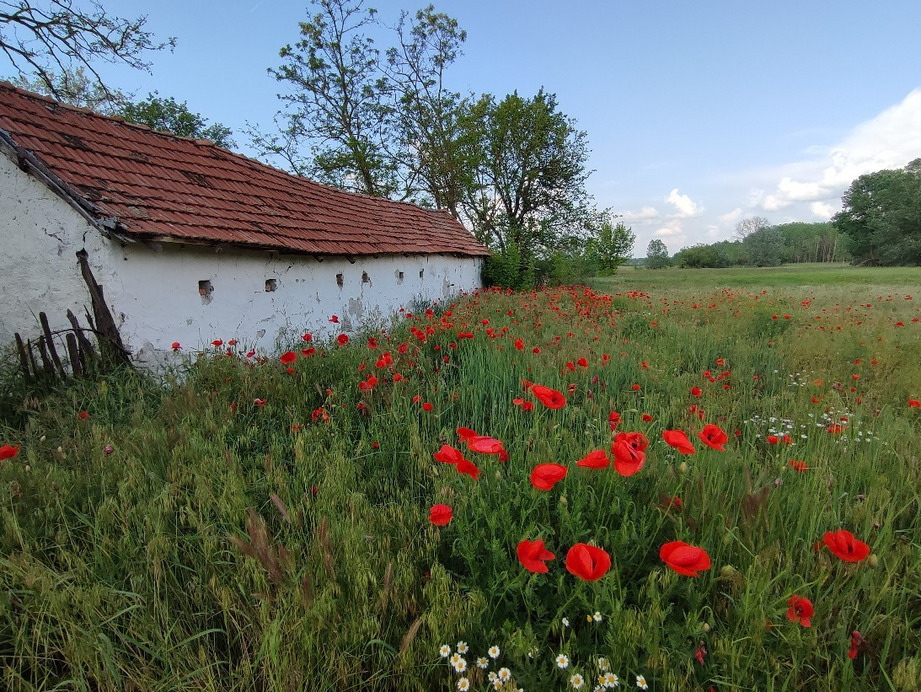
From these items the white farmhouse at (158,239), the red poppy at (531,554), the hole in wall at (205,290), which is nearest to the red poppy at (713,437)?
the red poppy at (531,554)

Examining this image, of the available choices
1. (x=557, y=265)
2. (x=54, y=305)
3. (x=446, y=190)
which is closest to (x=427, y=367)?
(x=54, y=305)

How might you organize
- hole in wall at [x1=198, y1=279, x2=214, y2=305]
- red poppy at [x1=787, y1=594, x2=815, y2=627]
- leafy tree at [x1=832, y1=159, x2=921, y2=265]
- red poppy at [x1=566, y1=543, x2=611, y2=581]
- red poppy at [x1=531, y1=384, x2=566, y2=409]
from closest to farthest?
red poppy at [x1=566, y1=543, x2=611, y2=581]
red poppy at [x1=787, y1=594, x2=815, y2=627]
red poppy at [x1=531, y1=384, x2=566, y2=409]
hole in wall at [x1=198, y1=279, x2=214, y2=305]
leafy tree at [x1=832, y1=159, x2=921, y2=265]

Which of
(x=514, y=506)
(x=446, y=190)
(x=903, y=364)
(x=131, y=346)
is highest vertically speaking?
(x=446, y=190)

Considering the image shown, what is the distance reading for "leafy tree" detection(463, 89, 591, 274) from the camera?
22.9 meters

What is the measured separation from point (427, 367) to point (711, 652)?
3190 mm

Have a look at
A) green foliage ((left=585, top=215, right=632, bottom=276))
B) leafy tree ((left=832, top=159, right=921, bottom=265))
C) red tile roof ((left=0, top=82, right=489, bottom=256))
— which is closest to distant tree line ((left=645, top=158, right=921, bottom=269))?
leafy tree ((left=832, top=159, right=921, bottom=265))

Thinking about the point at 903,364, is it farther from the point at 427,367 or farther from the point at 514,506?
the point at 514,506

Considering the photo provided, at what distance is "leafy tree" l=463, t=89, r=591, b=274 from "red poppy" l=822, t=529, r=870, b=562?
2139 centimetres

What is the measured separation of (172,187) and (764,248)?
74.9 metres

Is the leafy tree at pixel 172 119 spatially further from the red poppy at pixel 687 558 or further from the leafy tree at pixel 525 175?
the red poppy at pixel 687 558

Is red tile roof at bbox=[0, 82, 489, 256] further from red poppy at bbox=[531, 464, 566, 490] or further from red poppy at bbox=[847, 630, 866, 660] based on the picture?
red poppy at bbox=[847, 630, 866, 660]

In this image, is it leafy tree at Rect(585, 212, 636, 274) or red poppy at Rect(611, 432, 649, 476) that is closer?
red poppy at Rect(611, 432, 649, 476)

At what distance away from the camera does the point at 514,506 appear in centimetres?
166

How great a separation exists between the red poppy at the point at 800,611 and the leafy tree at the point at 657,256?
267 feet
